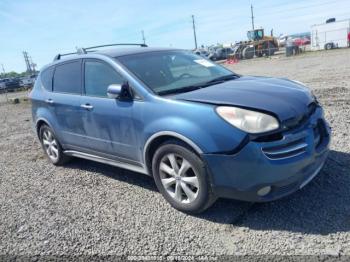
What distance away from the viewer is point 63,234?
3.67 m

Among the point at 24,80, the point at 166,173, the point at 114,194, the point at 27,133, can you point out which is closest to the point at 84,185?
the point at 114,194

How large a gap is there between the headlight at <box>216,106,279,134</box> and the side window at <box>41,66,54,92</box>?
355 centimetres

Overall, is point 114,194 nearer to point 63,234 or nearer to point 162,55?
point 63,234

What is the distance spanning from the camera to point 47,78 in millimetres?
5867

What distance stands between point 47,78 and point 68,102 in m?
1.15

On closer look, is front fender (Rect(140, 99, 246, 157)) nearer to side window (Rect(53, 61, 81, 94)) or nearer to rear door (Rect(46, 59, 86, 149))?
rear door (Rect(46, 59, 86, 149))

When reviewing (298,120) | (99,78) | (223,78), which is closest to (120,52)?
(99,78)

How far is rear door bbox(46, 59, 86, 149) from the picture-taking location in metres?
4.91

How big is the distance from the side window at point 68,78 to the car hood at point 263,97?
6.29ft

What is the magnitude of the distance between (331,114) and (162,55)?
3.99m

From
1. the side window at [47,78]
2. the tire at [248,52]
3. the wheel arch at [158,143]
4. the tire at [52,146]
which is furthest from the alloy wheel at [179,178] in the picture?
the tire at [248,52]

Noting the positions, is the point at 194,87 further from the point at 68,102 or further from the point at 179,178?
the point at 68,102

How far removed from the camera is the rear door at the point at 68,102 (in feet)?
16.1

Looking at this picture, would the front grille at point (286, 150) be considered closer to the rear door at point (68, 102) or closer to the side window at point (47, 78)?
the rear door at point (68, 102)
